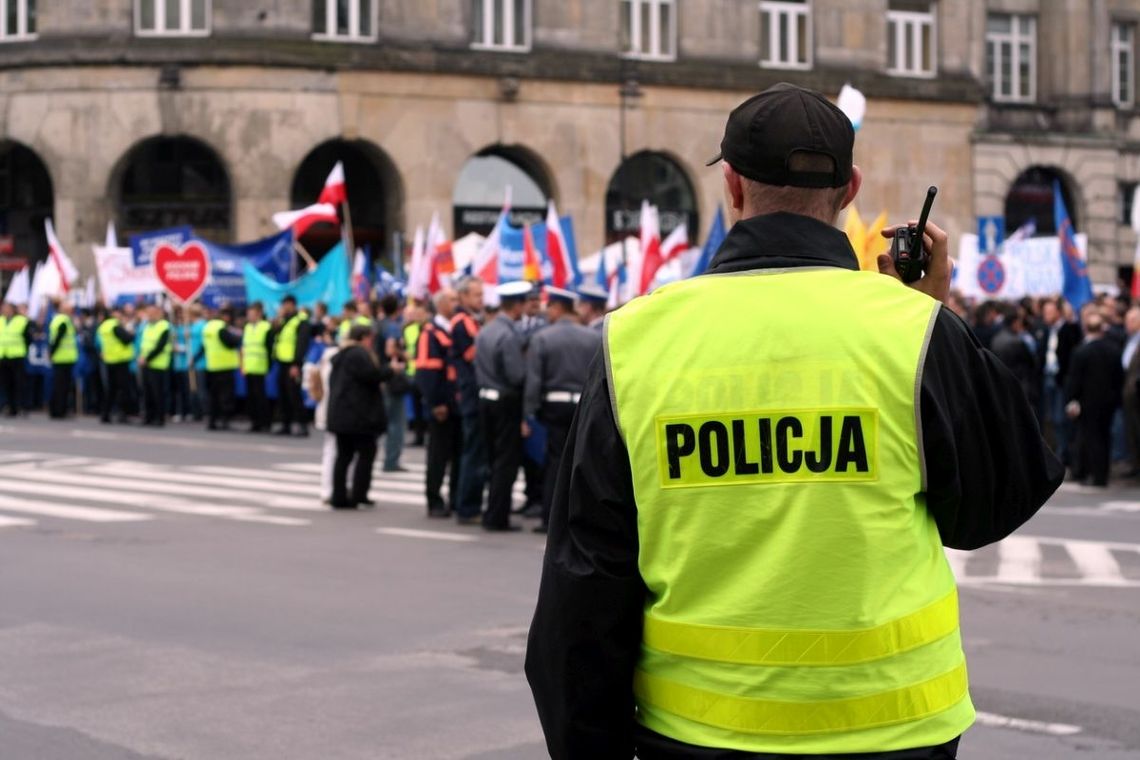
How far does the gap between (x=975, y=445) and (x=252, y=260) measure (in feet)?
90.8

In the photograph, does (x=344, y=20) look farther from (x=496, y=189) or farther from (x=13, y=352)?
(x=13, y=352)

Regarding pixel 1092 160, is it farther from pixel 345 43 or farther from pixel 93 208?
pixel 93 208

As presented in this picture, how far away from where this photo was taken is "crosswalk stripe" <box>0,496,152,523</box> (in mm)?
15656

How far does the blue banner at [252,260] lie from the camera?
30234 millimetres

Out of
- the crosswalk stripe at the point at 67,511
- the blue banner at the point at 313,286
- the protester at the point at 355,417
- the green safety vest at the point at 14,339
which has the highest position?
the blue banner at the point at 313,286

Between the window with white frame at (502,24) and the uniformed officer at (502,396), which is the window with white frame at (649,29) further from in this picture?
the uniformed officer at (502,396)

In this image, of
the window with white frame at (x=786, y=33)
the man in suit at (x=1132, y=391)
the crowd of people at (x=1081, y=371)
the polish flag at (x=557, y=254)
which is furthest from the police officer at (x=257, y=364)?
the window with white frame at (x=786, y=33)

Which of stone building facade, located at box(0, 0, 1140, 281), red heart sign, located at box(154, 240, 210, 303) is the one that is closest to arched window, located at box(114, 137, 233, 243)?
stone building facade, located at box(0, 0, 1140, 281)

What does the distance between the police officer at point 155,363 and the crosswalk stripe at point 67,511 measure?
11.6 meters

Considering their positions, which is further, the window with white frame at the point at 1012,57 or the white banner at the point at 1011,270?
the window with white frame at the point at 1012,57

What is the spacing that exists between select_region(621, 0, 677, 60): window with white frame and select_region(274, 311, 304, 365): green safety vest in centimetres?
1429

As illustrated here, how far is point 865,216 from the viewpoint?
4191cm

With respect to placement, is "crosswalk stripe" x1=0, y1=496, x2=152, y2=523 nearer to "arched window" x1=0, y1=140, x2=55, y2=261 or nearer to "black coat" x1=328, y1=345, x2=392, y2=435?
"black coat" x1=328, y1=345, x2=392, y2=435

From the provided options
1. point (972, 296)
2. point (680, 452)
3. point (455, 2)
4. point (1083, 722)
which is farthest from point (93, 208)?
point (680, 452)
